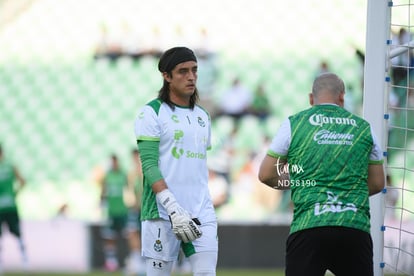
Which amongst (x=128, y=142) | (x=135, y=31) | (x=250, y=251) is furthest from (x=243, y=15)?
(x=250, y=251)

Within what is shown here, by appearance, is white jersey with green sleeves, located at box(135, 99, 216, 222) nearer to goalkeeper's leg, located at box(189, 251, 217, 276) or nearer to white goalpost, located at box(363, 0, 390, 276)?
goalkeeper's leg, located at box(189, 251, 217, 276)

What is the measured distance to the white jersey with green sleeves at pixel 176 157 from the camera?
568 centimetres

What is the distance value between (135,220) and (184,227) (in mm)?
8928

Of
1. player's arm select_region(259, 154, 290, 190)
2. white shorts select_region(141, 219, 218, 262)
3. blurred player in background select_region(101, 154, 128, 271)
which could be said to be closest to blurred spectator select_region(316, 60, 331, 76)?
blurred player in background select_region(101, 154, 128, 271)

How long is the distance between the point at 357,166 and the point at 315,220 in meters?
0.36

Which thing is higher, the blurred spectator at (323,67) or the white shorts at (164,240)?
the blurred spectator at (323,67)

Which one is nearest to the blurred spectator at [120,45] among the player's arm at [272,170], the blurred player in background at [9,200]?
the blurred player in background at [9,200]

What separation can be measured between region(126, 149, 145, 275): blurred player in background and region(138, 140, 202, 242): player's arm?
26.6 feet

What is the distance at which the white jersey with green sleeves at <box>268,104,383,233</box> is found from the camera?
4906mm

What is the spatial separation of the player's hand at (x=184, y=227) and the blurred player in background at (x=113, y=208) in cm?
908

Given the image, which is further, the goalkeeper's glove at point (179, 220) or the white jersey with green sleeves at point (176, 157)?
the white jersey with green sleeves at point (176, 157)

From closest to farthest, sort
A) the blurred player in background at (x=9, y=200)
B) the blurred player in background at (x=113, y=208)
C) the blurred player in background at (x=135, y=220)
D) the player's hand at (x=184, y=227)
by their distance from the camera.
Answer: the player's hand at (x=184, y=227) < the blurred player in background at (x=9, y=200) < the blurred player in background at (x=135, y=220) < the blurred player in background at (x=113, y=208)

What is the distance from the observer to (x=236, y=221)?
47.7 ft

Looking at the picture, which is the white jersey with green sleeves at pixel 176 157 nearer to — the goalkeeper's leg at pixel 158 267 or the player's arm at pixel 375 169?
the goalkeeper's leg at pixel 158 267
